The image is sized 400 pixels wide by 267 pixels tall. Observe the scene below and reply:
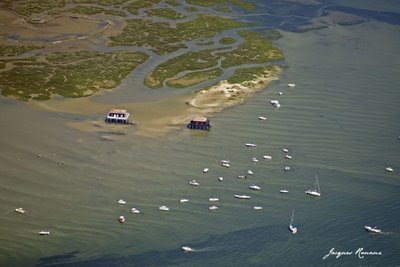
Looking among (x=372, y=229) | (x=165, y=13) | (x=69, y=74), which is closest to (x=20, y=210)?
(x=372, y=229)

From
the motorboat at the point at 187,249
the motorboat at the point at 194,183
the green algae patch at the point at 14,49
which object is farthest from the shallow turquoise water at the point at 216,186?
the green algae patch at the point at 14,49

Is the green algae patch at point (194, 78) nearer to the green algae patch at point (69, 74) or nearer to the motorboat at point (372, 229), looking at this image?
the green algae patch at point (69, 74)

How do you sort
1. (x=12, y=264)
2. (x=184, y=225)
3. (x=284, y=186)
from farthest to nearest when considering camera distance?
(x=284, y=186)
(x=184, y=225)
(x=12, y=264)

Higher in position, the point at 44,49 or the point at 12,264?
the point at 44,49

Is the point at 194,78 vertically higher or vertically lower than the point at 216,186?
higher

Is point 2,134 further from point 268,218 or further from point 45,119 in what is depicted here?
point 268,218

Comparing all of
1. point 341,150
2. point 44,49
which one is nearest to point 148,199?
point 341,150

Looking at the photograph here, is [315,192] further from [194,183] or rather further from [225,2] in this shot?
[225,2]
